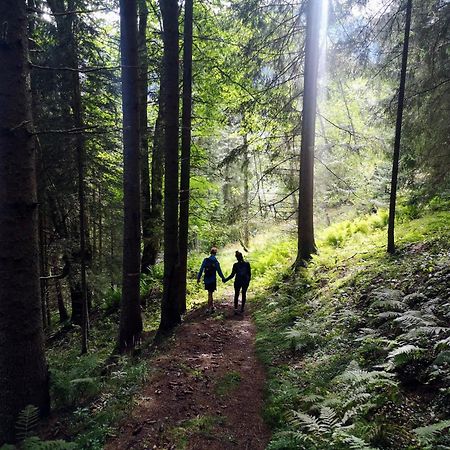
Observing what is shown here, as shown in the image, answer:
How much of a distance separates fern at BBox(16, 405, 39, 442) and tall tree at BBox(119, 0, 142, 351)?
3853 millimetres

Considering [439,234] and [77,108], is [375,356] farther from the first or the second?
[77,108]

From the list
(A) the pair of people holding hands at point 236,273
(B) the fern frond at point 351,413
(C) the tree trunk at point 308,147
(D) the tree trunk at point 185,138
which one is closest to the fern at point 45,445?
(B) the fern frond at point 351,413

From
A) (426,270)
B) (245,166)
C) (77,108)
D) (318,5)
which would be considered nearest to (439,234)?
(426,270)

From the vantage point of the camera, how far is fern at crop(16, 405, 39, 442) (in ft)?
14.9

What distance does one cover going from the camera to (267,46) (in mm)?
13273

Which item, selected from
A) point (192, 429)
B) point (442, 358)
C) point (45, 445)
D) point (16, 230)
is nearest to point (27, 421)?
point (45, 445)

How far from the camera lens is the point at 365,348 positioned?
588cm

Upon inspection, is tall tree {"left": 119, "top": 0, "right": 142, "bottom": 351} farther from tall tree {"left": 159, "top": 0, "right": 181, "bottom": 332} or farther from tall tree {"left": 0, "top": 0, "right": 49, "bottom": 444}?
tall tree {"left": 0, "top": 0, "right": 49, "bottom": 444}

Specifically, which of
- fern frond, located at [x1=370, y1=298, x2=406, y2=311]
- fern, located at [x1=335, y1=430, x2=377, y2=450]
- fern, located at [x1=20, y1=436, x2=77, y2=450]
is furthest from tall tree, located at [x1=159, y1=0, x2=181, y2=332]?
fern, located at [x1=335, y1=430, x2=377, y2=450]

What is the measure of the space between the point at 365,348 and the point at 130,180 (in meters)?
5.77

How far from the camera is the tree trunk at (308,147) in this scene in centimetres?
1256

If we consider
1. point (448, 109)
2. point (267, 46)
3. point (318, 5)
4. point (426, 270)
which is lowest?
point (426, 270)

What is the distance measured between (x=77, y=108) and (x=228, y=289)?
8768 mm

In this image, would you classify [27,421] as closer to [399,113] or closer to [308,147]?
[399,113]
